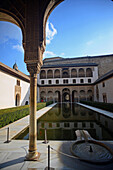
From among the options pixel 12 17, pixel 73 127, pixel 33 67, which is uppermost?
pixel 12 17

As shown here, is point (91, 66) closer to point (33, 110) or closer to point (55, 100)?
point (55, 100)

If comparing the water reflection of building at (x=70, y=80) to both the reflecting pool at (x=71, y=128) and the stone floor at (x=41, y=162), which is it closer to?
the reflecting pool at (x=71, y=128)

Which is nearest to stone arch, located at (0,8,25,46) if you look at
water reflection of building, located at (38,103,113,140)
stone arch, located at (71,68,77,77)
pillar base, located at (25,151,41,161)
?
pillar base, located at (25,151,41,161)

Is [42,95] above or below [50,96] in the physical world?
above

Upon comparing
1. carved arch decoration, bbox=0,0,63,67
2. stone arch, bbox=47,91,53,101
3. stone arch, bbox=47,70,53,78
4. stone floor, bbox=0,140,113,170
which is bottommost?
stone floor, bbox=0,140,113,170

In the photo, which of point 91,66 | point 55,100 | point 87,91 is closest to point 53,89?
point 55,100

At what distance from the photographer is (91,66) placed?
26.6 meters

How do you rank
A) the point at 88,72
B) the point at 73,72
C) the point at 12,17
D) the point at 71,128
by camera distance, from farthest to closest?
1. the point at 73,72
2. the point at 88,72
3. the point at 71,128
4. the point at 12,17

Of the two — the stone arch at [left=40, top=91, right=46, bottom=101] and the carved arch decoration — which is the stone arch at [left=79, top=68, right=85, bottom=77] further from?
the carved arch decoration

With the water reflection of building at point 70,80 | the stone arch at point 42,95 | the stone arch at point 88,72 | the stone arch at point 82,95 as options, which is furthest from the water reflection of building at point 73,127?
the stone arch at point 88,72

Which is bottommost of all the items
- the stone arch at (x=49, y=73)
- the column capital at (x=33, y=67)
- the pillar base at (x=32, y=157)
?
the pillar base at (x=32, y=157)

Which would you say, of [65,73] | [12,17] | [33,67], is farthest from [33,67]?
[65,73]

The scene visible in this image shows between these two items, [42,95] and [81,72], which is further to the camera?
[81,72]

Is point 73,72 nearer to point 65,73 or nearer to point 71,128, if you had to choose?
point 65,73
